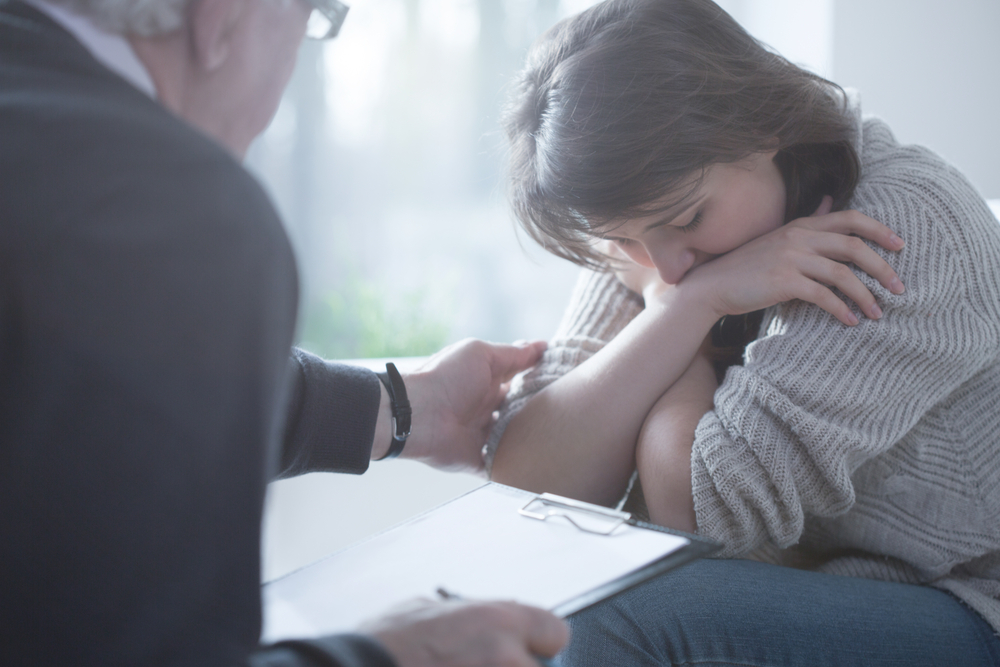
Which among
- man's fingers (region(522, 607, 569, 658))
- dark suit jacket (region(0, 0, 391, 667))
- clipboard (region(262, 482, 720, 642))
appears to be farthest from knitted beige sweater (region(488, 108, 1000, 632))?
dark suit jacket (region(0, 0, 391, 667))

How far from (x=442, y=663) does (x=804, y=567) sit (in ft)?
2.26

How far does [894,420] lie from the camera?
76 cm

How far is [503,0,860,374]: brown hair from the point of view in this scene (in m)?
0.84

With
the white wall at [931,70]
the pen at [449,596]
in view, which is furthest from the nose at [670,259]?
the white wall at [931,70]

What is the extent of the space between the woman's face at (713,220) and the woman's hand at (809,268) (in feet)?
0.11

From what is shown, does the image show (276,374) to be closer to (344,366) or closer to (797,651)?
(344,366)

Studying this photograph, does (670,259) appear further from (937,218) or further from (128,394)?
(128,394)

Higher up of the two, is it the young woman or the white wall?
the white wall

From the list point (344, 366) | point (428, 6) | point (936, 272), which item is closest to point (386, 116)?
point (428, 6)

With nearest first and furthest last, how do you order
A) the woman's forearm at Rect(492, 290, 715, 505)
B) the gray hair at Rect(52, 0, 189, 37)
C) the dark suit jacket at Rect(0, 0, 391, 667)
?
the dark suit jacket at Rect(0, 0, 391, 667), the gray hair at Rect(52, 0, 189, 37), the woman's forearm at Rect(492, 290, 715, 505)

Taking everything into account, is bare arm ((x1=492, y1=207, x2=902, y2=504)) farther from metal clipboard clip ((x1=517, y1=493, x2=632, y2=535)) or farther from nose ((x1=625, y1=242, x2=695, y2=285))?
metal clipboard clip ((x1=517, y1=493, x2=632, y2=535))

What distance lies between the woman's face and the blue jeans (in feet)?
1.28

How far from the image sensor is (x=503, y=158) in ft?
3.69

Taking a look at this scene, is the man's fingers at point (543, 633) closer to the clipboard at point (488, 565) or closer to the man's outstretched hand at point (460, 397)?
the clipboard at point (488, 565)
